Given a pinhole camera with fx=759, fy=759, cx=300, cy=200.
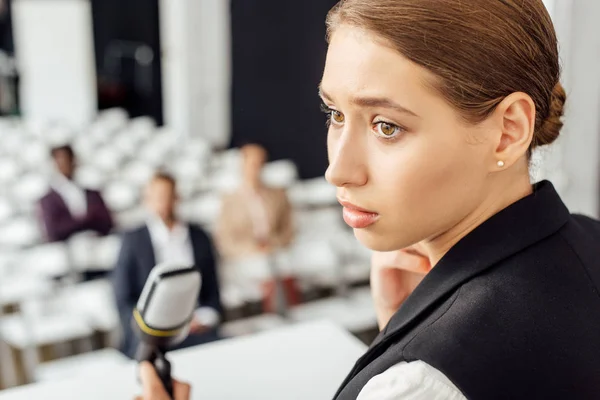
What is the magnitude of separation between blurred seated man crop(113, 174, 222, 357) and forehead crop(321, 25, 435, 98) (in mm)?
2549

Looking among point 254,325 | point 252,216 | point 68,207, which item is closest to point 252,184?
point 252,216

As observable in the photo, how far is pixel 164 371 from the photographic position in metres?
0.98

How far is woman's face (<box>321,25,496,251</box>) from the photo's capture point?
0.69 m

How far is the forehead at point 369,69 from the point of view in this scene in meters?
0.68

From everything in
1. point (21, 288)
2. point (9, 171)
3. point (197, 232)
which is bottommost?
point (9, 171)

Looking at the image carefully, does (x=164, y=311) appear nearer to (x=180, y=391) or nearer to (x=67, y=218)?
(x=180, y=391)

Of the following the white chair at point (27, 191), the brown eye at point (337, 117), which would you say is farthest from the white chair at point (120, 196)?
the brown eye at point (337, 117)

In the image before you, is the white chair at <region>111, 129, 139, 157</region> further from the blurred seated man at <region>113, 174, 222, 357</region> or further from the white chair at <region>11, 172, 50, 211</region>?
the blurred seated man at <region>113, 174, 222, 357</region>

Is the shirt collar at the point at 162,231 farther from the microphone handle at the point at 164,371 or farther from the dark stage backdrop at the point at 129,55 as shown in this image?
the dark stage backdrop at the point at 129,55

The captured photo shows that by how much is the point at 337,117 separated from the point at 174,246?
271 cm

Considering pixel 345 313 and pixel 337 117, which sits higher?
pixel 337 117

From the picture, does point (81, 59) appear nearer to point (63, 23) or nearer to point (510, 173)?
point (63, 23)

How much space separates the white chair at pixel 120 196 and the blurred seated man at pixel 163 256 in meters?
1.90

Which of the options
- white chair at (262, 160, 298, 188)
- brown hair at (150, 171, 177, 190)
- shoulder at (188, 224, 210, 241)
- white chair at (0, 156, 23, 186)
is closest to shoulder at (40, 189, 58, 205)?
brown hair at (150, 171, 177, 190)
